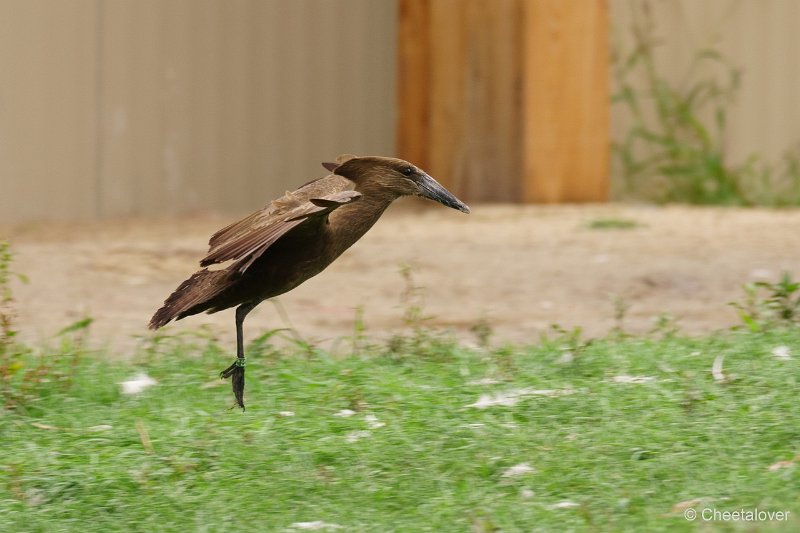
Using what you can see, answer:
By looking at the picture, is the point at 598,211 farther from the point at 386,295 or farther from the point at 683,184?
the point at 386,295

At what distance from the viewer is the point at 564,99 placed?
9180mm

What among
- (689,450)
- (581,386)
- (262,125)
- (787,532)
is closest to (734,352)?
(581,386)

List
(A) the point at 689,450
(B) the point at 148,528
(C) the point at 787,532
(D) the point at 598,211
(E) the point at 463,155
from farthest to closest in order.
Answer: (E) the point at 463,155
(D) the point at 598,211
(A) the point at 689,450
(B) the point at 148,528
(C) the point at 787,532

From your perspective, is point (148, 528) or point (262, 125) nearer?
point (148, 528)

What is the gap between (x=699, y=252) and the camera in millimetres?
6992

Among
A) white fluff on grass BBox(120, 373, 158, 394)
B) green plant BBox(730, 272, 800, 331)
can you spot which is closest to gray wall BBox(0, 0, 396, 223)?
white fluff on grass BBox(120, 373, 158, 394)

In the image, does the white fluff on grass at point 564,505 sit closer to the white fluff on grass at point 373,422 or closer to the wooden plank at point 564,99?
the white fluff on grass at point 373,422

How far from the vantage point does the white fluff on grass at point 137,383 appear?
3.92 m

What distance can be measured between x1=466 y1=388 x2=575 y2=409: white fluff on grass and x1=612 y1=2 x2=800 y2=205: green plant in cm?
627

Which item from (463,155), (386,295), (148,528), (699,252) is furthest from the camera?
(463,155)

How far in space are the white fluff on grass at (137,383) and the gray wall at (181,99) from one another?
Result: 185 inches

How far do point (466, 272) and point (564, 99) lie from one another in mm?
2902

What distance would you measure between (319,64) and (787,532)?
8.05 meters

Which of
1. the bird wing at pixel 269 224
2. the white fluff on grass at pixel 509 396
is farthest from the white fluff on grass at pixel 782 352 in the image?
the bird wing at pixel 269 224
